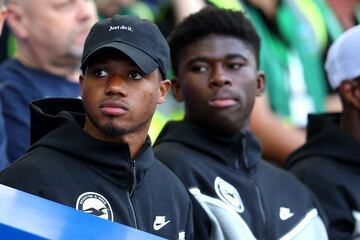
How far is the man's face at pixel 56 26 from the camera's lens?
495cm

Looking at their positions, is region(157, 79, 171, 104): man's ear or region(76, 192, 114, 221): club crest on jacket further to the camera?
region(157, 79, 171, 104): man's ear

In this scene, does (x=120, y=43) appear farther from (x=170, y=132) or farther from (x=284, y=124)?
(x=284, y=124)

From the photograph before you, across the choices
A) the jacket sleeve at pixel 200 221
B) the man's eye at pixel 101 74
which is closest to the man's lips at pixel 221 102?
the jacket sleeve at pixel 200 221

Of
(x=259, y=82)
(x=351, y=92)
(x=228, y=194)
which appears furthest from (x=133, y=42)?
(x=351, y=92)

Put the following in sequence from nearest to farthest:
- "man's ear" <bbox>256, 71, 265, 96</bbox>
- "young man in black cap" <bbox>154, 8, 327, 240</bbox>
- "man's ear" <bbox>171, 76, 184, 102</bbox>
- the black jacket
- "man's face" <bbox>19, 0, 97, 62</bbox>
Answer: the black jacket, "young man in black cap" <bbox>154, 8, 327, 240</bbox>, "man's ear" <bbox>171, 76, 184, 102</bbox>, "man's ear" <bbox>256, 71, 265, 96</bbox>, "man's face" <bbox>19, 0, 97, 62</bbox>

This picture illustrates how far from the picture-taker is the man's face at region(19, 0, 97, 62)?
4.95 metres

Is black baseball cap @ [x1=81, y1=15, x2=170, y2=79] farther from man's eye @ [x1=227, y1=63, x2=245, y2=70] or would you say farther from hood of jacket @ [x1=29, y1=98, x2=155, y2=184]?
man's eye @ [x1=227, y1=63, x2=245, y2=70]

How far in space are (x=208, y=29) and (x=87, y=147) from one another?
1.14 metres

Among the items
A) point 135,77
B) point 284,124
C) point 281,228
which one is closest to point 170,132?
point 281,228

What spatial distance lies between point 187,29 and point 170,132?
1.48 ft

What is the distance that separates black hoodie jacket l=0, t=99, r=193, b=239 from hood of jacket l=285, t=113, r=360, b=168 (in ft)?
4.27

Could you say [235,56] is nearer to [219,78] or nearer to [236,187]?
[219,78]

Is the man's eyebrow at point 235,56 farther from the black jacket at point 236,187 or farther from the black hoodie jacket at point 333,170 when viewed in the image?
the black hoodie jacket at point 333,170

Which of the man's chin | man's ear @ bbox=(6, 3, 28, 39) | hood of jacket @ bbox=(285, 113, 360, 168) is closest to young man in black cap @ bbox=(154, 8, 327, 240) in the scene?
hood of jacket @ bbox=(285, 113, 360, 168)
